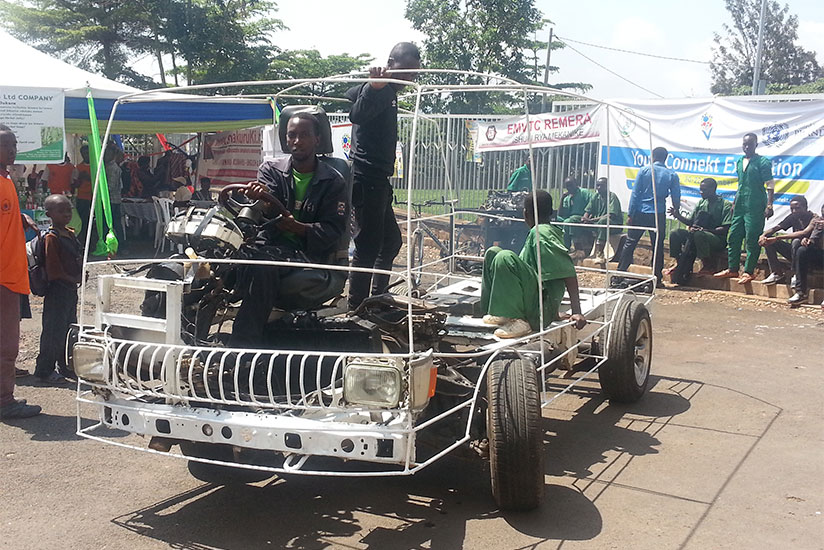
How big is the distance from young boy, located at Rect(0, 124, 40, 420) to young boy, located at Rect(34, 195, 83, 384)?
44cm

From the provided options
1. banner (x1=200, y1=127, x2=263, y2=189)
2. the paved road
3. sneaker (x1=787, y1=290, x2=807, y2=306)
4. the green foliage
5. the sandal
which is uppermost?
the green foliage

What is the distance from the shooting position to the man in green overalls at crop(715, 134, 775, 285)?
38.0ft

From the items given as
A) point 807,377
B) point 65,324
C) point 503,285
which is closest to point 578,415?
point 503,285

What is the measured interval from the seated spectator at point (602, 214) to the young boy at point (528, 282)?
576 centimetres

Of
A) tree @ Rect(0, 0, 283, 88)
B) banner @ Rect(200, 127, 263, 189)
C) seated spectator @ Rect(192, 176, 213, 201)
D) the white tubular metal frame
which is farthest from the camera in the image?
tree @ Rect(0, 0, 283, 88)

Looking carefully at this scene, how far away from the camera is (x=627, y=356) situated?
6.30 m

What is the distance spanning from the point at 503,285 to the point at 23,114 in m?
8.77

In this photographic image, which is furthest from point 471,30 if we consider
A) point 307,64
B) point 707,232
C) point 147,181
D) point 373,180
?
point 373,180

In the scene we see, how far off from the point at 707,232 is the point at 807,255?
66.8 inches

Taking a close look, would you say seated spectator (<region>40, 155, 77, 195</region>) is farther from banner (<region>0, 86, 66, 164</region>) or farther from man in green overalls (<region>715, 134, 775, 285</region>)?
man in green overalls (<region>715, 134, 775, 285</region>)

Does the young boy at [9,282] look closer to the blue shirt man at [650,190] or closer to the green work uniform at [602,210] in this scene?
the green work uniform at [602,210]

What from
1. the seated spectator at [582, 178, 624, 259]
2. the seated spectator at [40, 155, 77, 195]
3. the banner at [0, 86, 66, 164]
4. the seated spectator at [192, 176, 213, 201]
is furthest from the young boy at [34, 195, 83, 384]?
the seated spectator at [192, 176, 213, 201]

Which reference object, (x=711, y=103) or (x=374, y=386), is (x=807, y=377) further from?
(x=711, y=103)

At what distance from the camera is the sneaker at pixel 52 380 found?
6.99 meters
